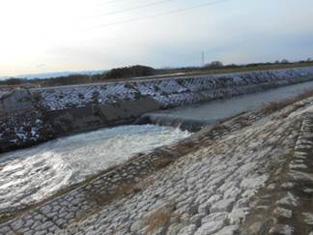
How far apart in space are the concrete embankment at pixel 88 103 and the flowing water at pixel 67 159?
1.33 m

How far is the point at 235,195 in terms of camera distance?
4258 mm

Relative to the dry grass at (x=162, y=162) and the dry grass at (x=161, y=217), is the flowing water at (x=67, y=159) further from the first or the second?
the dry grass at (x=161, y=217)

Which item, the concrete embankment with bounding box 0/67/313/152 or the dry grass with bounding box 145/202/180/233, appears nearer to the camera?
the dry grass with bounding box 145/202/180/233

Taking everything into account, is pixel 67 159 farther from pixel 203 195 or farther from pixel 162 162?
pixel 203 195

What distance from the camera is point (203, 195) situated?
16.2 feet

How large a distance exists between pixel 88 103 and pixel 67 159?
27.4ft

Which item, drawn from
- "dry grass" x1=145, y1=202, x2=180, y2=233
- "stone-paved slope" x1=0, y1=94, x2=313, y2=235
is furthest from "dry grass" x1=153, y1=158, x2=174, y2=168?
"dry grass" x1=145, y1=202, x2=180, y2=233

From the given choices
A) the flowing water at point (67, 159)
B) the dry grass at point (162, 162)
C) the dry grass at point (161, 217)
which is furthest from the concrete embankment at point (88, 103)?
the dry grass at point (161, 217)

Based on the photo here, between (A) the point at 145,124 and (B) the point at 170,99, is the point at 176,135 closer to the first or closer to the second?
(A) the point at 145,124

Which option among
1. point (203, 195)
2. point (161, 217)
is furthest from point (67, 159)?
point (203, 195)

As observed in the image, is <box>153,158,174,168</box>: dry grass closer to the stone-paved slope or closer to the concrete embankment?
the stone-paved slope

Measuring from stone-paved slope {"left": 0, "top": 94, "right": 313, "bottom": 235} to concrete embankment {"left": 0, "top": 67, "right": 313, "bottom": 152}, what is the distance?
9.56m

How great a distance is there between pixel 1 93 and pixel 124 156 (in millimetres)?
11679

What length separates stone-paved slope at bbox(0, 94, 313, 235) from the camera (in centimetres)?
356
